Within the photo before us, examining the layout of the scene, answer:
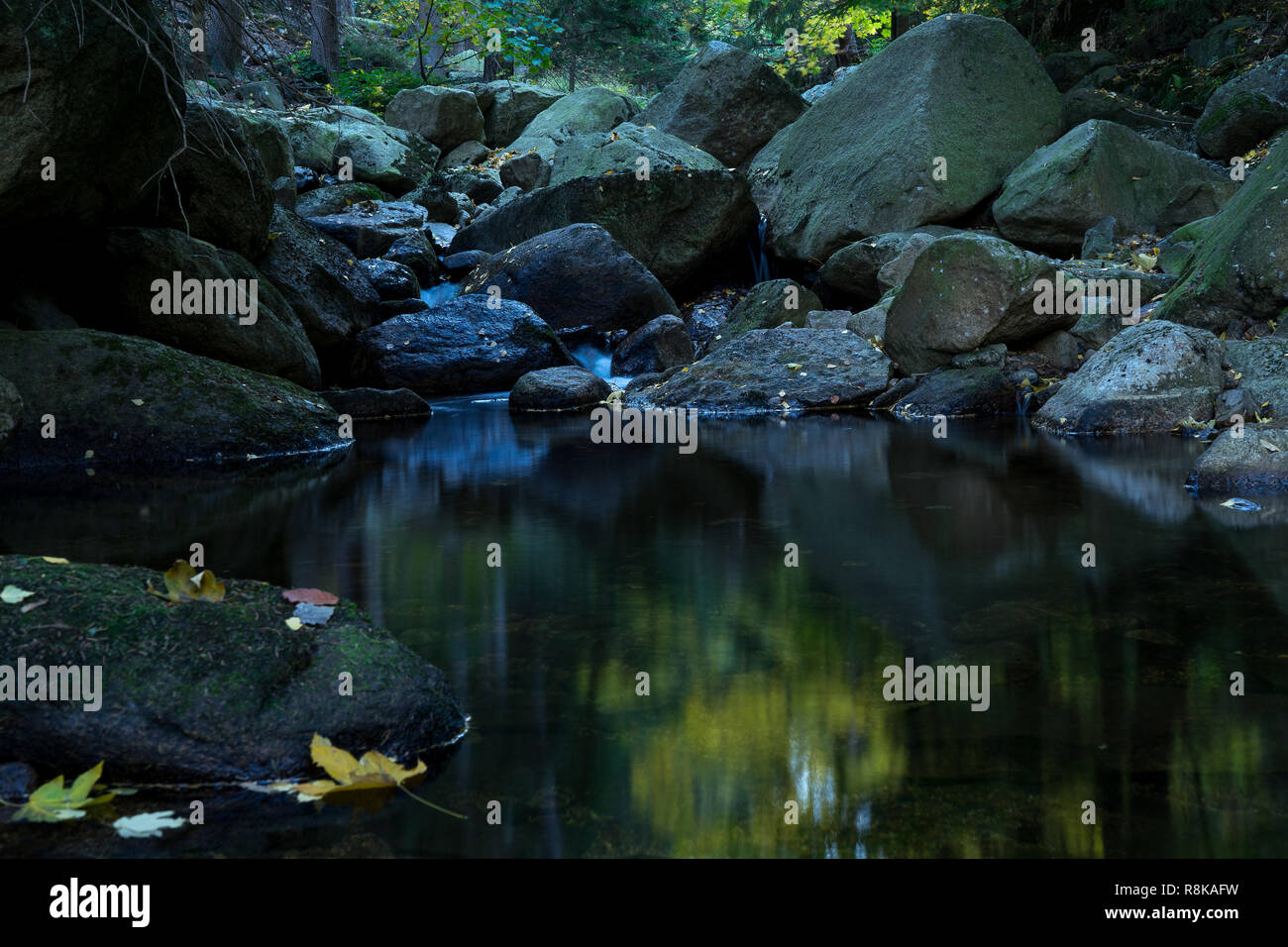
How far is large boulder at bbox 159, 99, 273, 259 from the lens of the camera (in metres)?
10.5

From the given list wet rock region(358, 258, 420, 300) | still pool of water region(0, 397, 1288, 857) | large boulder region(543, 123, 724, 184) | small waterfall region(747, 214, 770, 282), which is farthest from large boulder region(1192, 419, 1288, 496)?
small waterfall region(747, 214, 770, 282)

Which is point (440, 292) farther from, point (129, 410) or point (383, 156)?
point (129, 410)

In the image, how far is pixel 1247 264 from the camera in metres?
10.0

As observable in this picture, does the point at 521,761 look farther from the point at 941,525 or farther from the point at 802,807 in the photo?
the point at 941,525

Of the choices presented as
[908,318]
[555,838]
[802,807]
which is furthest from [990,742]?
[908,318]

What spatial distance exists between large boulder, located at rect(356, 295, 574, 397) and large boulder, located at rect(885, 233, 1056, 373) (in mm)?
4760

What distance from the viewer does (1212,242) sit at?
1074 cm

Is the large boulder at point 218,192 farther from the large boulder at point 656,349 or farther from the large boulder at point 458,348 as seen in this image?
the large boulder at point 656,349

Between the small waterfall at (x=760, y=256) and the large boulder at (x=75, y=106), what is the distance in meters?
10.8

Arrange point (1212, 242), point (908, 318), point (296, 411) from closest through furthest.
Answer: point (296, 411) → point (1212, 242) → point (908, 318)

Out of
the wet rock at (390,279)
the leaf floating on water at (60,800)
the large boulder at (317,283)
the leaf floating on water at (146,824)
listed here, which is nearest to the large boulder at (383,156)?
the wet rock at (390,279)

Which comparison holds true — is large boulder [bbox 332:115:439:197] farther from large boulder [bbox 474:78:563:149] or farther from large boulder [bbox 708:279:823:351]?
large boulder [bbox 708:279:823:351]

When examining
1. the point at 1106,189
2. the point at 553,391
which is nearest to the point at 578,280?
the point at 553,391
